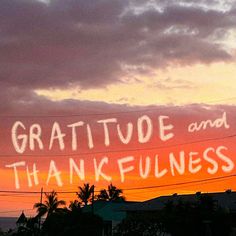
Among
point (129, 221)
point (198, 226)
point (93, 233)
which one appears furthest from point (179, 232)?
point (93, 233)

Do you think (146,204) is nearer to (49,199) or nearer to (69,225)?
(69,225)

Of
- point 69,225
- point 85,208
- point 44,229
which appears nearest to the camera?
point 69,225

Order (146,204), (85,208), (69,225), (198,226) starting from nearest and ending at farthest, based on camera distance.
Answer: (198,226) → (146,204) → (69,225) → (85,208)

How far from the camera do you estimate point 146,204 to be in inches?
2283

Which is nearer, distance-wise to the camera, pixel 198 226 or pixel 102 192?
pixel 198 226

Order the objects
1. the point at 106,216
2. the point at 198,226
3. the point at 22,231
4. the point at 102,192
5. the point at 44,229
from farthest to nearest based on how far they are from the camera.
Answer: the point at 102,192 < the point at 22,231 < the point at 106,216 < the point at 44,229 < the point at 198,226

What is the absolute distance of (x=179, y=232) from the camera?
42281mm

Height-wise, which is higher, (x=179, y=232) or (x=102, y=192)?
(x=102, y=192)

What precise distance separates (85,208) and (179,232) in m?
48.2

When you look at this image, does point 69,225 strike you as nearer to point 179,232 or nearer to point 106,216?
point 106,216

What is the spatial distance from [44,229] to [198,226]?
29.9 m

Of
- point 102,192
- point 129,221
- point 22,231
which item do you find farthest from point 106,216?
point 102,192

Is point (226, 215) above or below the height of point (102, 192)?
below

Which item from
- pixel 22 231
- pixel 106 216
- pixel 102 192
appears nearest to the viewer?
pixel 106 216
